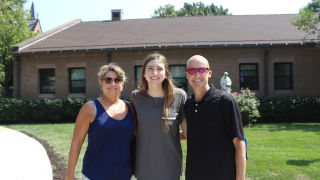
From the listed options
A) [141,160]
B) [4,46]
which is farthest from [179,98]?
[4,46]

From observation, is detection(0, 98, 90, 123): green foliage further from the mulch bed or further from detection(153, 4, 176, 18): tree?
detection(153, 4, 176, 18): tree

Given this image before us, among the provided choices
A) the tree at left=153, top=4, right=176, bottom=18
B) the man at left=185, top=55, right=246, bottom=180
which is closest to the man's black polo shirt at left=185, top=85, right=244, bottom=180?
Answer: the man at left=185, top=55, right=246, bottom=180

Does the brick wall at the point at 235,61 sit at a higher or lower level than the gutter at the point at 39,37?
lower

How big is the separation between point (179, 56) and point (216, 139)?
1405 cm

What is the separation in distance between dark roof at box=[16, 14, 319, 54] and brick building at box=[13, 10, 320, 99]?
→ 5 cm

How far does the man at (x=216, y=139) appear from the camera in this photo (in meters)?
2.40

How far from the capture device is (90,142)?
9.01 ft

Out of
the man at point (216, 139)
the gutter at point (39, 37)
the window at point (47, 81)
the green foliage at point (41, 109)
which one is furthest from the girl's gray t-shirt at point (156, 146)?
the gutter at point (39, 37)

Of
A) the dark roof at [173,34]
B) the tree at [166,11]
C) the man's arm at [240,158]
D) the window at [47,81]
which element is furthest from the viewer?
the tree at [166,11]

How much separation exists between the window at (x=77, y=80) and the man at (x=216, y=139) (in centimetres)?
1568

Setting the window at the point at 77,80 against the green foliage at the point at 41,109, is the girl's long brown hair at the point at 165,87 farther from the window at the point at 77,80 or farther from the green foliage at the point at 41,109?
the window at the point at 77,80

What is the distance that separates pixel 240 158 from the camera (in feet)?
7.87

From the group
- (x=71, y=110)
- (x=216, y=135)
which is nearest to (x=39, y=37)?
(x=71, y=110)

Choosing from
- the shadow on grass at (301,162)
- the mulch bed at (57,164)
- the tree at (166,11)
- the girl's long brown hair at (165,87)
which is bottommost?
the mulch bed at (57,164)
